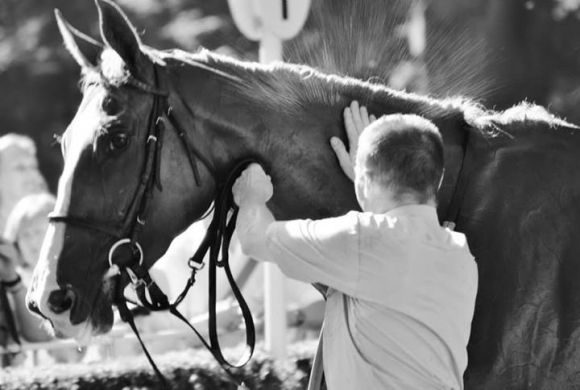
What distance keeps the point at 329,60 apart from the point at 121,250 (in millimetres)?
1101

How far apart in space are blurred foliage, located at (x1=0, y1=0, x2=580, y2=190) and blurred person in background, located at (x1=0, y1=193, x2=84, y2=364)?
1.61 m

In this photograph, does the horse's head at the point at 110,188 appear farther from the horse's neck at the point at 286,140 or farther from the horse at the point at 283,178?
the horse's neck at the point at 286,140

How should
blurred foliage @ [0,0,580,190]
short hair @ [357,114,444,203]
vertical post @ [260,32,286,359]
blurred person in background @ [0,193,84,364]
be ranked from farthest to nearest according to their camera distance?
1. blurred person in background @ [0,193,84,364]
2. vertical post @ [260,32,286,359]
3. blurred foliage @ [0,0,580,190]
4. short hair @ [357,114,444,203]

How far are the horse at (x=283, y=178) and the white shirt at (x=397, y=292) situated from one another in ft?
1.42

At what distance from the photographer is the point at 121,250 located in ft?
10.4

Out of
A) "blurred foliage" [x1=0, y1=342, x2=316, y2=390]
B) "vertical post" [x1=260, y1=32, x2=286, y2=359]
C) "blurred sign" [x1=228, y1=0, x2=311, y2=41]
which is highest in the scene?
"blurred sign" [x1=228, y1=0, x2=311, y2=41]

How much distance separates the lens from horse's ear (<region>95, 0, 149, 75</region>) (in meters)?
3.07

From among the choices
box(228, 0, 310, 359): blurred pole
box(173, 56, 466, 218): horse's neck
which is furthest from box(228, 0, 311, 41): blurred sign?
box(173, 56, 466, 218): horse's neck

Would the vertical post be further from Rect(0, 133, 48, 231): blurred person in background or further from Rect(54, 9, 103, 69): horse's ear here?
Rect(54, 9, 103, 69): horse's ear

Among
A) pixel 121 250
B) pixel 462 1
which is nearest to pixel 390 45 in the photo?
pixel 121 250

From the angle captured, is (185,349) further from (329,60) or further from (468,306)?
(468,306)

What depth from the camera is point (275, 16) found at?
19.6ft

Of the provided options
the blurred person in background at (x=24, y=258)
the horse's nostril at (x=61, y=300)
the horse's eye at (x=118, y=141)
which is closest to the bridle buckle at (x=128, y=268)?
the horse's nostril at (x=61, y=300)

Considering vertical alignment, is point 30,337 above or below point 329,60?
below
